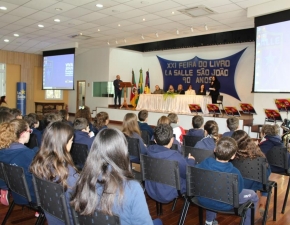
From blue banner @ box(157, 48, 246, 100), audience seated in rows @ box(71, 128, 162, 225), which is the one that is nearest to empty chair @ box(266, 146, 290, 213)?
audience seated in rows @ box(71, 128, 162, 225)

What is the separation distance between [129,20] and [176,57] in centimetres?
577

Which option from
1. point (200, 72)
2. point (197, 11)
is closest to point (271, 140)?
point (197, 11)

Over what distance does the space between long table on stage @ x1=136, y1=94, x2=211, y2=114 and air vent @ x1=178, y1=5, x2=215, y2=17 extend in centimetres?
329

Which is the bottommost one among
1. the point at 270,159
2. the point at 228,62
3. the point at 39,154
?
the point at 270,159

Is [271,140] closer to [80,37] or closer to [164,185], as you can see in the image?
[164,185]

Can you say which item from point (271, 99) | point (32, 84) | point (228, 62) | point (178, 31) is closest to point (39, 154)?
point (271, 99)

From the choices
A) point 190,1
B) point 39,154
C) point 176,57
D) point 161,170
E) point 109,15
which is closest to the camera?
point 39,154

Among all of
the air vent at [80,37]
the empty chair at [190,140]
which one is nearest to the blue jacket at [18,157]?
the empty chair at [190,140]

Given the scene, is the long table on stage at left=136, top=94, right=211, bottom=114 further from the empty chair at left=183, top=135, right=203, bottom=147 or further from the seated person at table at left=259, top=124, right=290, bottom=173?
the seated person at table at left=259, top=124, right=290, bottom=173

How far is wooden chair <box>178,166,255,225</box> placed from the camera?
6.86 ft

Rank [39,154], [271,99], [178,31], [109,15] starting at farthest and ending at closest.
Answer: [178,31]
[109,15]
[271,99]
[39,154]

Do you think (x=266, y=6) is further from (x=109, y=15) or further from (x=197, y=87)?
(x=197, y=87)

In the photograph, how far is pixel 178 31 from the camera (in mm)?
9461

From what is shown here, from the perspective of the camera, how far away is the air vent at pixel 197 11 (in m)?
6.92
